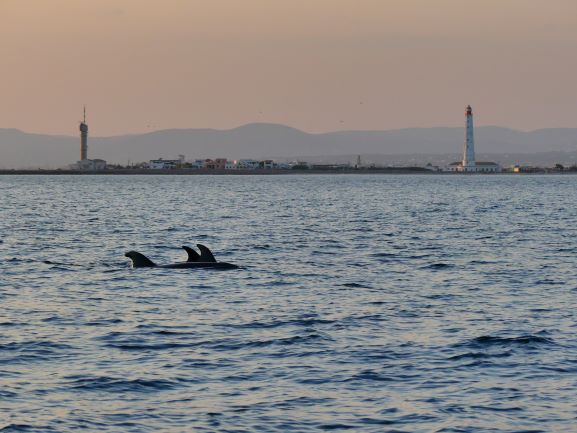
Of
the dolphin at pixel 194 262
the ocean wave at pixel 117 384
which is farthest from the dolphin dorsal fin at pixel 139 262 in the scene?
the ocean wave at pixel 117 384

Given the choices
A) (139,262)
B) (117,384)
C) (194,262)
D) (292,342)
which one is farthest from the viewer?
(139,262)

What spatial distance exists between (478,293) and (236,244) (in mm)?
26731

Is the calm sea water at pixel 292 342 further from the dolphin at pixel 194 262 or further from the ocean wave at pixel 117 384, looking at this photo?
the dolphin at pixel 194 262

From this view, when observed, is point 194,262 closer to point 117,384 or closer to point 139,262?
point 139,262

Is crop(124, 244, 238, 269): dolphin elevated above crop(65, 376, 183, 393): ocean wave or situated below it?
above

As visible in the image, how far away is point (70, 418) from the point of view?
21609mm

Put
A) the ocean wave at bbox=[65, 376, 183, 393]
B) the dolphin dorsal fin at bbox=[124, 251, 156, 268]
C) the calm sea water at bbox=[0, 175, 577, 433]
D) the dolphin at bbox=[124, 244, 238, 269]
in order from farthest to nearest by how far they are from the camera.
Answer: the dolphin dorsal fin at bbox=[124, 251, 156, 268], the dolphin at bbox=[124, 244, 238, 269], the ocean wave at bbox=[65, 376, 183, 393], the calm sea water at bbox=[0, 175, 577, 433]

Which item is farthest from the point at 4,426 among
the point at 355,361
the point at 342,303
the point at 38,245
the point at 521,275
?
the point at 38,245

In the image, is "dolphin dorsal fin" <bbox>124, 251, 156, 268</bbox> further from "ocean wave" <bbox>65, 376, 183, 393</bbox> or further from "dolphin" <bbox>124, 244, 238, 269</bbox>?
"ocean wave" <bbox>65, 376, 183, 393</bbox>

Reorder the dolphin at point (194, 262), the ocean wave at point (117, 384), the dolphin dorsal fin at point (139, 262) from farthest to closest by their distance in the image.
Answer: the dolphin dorsal fin at point (139, 262) < the dolphin at point (194, 262) < the ocean wave at point (117, 384)

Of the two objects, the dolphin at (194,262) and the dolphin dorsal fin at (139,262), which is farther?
the dolphin dorsal fin at (139,262)

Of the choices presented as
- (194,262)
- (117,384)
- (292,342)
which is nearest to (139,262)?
(194,262)

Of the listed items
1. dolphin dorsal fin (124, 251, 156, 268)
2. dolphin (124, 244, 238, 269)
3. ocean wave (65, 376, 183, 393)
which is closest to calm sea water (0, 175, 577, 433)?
ocean wave (65, 376, 183, 393)

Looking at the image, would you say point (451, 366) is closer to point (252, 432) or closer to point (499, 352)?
point (499, 352)
